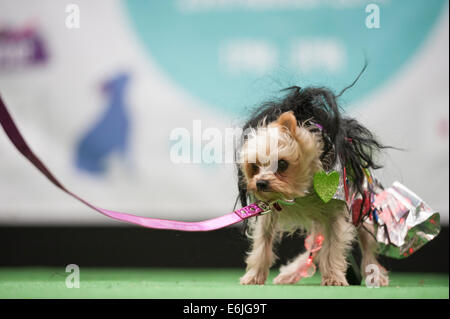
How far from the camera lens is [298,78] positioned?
3.21 metres

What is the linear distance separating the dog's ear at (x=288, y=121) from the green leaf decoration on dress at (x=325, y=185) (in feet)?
0.84

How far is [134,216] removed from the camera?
2424 millimetres

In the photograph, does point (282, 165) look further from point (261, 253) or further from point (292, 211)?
point (261, 253)

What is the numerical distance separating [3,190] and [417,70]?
11.0 ft

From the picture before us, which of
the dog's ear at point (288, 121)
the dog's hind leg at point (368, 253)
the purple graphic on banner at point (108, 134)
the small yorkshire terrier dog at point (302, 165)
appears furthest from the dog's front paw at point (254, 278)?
the purple graphic on banner at point (108, 134)

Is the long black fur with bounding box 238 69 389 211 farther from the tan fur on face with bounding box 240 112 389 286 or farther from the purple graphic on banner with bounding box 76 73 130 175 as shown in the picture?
the purple graphic on banner with bounding box 76 73 130 175

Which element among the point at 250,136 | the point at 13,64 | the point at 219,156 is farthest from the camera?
the point at 13,64

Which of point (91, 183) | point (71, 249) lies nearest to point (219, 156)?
point (91, 183)

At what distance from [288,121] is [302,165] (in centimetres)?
24

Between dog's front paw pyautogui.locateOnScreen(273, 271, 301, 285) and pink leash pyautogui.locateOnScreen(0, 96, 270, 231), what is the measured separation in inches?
30.6

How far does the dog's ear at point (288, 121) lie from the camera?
2869 millimetres

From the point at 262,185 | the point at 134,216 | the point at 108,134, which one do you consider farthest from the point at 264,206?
the point at 108,134

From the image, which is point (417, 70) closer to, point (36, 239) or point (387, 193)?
point (387, 193)

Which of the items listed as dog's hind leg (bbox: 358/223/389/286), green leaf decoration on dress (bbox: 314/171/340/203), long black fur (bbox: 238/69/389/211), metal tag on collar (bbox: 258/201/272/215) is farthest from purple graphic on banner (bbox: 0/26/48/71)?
dog's hind leg (bbox: 358/223/389/286)
